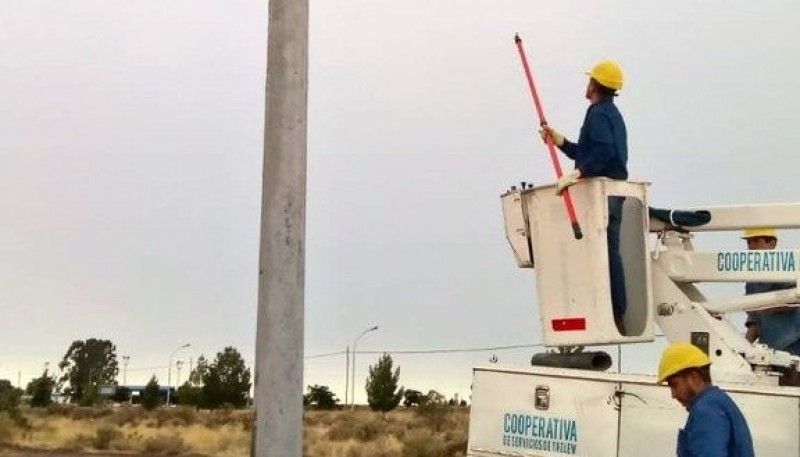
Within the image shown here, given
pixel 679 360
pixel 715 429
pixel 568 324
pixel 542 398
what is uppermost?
pixel 568 324

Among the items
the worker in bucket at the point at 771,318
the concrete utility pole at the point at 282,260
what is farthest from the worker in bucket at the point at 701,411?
the worker in bucket at the point at 771,318

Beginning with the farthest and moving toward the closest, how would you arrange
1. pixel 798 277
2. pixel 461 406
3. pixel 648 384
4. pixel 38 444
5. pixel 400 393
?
1. pixel 400 393
2. pixel 461 406
3. pixel 38 444
4. pixel 798 277
5. pixel 648 384

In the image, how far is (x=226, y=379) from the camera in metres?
84.1

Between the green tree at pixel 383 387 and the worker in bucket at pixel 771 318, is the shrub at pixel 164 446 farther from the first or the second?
the worker in bucket at pixel 771 318

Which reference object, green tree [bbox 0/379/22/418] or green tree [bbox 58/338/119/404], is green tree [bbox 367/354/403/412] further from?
green tree [bbox 58/338/119/404]

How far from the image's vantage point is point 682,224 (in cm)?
819

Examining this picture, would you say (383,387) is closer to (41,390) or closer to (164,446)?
(164,446)

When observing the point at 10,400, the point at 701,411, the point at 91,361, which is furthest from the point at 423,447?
the point at 91,361

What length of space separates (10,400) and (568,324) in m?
57.1

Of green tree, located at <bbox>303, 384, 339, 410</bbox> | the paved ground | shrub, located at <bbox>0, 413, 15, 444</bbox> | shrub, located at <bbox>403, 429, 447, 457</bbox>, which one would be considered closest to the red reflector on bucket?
shrub, located at <bbox>403, 429, 447, 457</bbox>

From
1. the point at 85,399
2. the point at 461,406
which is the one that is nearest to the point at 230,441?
the point at 461,406

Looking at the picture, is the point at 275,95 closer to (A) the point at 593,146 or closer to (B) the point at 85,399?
(A) the point at 593,146

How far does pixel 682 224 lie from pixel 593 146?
3.06 ft

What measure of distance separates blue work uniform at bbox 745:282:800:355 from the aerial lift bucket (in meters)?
0.82
